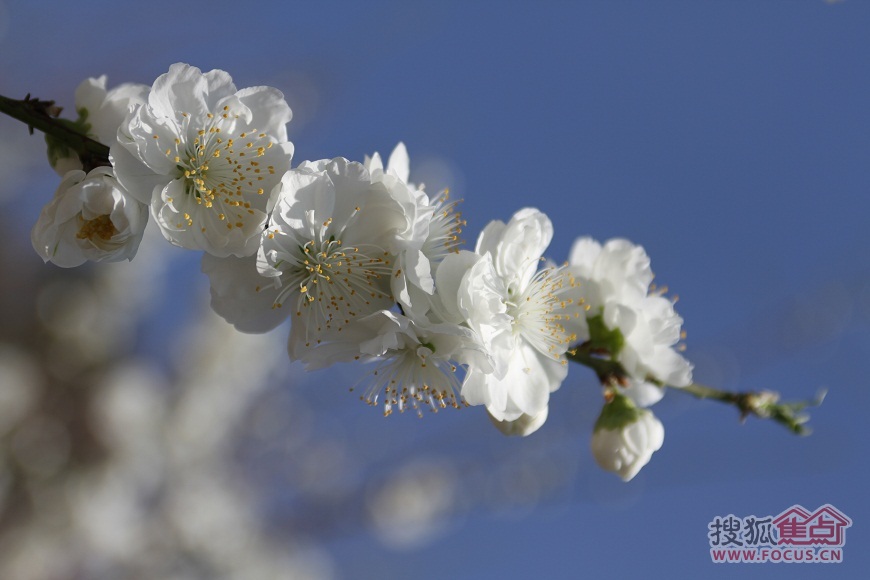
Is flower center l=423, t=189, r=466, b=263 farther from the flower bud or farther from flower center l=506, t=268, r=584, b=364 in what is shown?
the flower bud

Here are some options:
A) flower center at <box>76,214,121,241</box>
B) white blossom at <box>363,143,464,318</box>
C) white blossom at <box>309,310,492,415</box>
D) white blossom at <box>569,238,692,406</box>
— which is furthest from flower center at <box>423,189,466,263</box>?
flower center at <box>76,214,121,241</box>

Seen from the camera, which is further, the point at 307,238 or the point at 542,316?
the point at 542,316

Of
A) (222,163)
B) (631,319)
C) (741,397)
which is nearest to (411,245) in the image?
(222,163)

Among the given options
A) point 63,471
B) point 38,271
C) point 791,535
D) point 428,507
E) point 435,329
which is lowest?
point 435,329

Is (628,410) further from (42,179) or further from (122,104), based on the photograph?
(42,179)

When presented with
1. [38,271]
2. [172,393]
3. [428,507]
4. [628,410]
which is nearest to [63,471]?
[172,393]

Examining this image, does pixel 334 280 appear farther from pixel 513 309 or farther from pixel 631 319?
pixel 631 319

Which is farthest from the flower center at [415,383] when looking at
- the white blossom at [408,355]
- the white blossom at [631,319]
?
the white blossom at [631,319]
